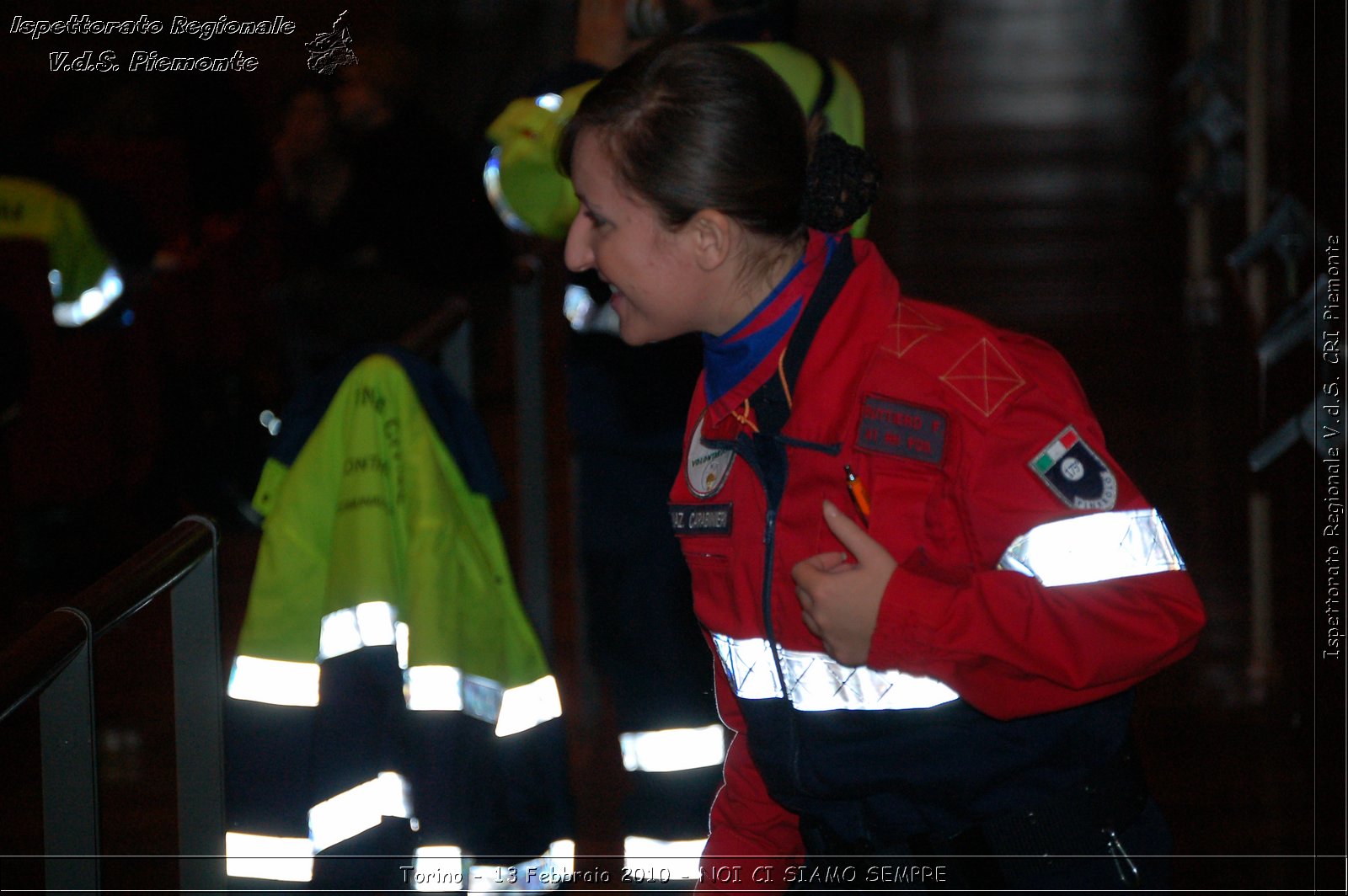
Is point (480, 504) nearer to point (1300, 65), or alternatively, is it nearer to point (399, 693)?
point (399, 693)

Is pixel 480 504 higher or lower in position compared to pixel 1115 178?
higher

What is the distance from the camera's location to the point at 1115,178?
33.6 ft

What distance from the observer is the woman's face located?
4.83 feet

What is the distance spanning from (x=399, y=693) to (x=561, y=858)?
0.38m

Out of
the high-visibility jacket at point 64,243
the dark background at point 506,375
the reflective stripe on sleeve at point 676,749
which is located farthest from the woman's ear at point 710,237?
the high-visibility jacket at point 64,243

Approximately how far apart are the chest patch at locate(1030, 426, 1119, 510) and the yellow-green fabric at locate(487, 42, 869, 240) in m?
1.26

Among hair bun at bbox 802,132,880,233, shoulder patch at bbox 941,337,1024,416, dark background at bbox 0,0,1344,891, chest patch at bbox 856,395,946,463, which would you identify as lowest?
dark background at bbox 0,0,1344,891

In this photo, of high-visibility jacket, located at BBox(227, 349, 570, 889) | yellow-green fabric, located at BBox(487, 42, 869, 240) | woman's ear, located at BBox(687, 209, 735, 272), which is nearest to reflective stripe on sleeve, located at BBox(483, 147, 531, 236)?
yellow-green fabric, located at BBox(487, 42, 869, 240)

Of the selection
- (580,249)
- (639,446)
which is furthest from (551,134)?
(580,249)

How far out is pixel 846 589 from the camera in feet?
4.18

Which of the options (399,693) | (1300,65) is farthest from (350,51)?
(1300,65)

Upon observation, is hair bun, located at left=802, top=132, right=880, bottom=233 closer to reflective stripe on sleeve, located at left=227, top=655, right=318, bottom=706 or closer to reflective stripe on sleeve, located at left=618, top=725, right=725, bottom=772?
reflective stripe on sleeve, located at left=227, top=655, right=318, bottom=706

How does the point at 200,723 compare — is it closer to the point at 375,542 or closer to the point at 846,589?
the point at 375,542

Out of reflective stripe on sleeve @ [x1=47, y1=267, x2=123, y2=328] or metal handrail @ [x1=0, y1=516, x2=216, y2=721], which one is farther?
reflective stripe on sleeve @ [x1=47, y1=267, x2=123, y2=328]
